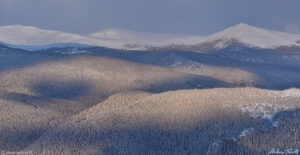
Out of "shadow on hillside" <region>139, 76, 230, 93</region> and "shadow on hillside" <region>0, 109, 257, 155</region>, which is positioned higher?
"shadow on hillside" <region>139, 76, 230, 93</region>

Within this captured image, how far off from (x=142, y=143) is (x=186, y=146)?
582 cm

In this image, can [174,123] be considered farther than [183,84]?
No

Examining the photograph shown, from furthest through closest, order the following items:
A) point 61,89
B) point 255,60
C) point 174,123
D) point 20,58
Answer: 1. point 255,60
2. point 20,58
3. point 61,89
4. point 174,123

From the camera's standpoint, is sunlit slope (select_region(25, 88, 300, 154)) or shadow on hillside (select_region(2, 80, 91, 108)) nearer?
sunlit slope (select_region(25, 88, 300, 154))

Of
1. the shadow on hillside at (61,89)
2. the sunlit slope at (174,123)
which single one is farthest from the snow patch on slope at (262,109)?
the shadow on hillside at (61,89)

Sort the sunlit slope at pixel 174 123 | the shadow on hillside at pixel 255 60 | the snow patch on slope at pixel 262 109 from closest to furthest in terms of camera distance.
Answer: the sunlit slope at pixel 174 123 < the snow patch on slope at pixel 262 109 < the shadow on hillside at pixel 255 60

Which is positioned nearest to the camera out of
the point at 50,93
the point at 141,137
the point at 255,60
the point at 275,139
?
the point at 275,139

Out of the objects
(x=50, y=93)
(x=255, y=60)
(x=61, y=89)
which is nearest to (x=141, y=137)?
(x=50, y=93)

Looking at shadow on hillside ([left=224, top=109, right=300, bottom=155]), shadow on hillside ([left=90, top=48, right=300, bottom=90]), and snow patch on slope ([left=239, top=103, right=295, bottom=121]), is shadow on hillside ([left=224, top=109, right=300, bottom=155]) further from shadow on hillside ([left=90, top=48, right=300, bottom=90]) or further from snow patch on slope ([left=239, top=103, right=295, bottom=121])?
shadow on hillside ([left=90, top=48, right=300, bottom=90])

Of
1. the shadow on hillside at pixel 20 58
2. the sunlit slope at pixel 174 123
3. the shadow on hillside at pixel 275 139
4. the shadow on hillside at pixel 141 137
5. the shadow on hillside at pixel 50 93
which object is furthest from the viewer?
the shadow on hillside at pixel 20 58

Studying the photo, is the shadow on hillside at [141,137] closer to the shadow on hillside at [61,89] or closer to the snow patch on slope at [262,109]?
the snow patch on slope at [262,109]

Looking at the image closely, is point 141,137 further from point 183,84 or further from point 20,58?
point 20,58

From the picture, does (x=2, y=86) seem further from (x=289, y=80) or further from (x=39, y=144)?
(x=289, y=80)

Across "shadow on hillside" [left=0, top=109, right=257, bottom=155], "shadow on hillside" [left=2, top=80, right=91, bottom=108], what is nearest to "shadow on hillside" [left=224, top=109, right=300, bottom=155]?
"shadow on hillside" [left=0, top=109, right=257, bottom=155]
